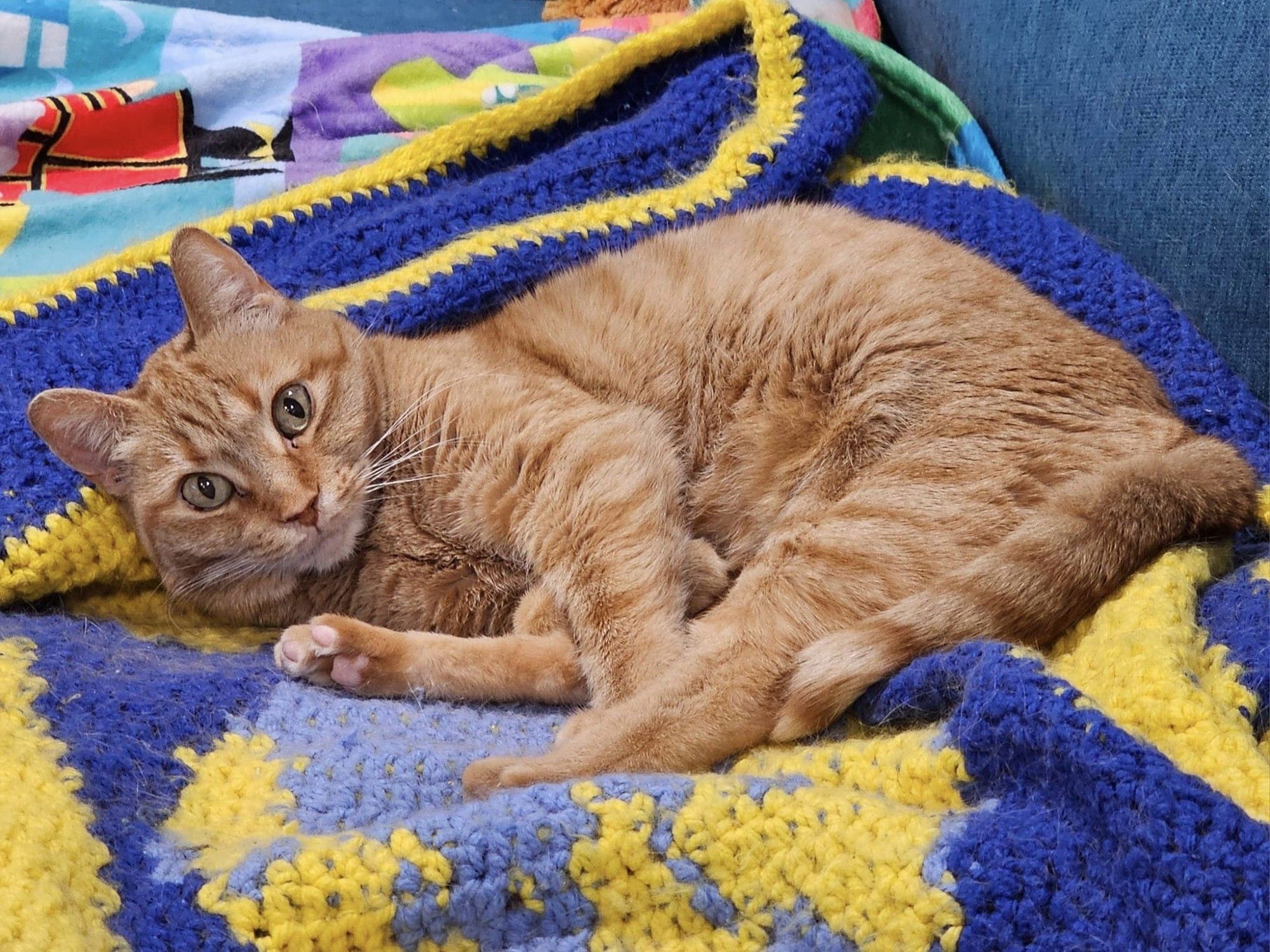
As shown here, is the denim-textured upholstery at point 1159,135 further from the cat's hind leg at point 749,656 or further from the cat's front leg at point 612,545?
the cat's front leg at point 612,545

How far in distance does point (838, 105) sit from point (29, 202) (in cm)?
172

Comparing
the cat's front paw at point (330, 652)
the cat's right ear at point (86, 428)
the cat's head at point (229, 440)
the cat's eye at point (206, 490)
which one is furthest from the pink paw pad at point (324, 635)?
the cat's right ear at point (86, 428)

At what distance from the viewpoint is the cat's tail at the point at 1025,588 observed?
4.06 feet

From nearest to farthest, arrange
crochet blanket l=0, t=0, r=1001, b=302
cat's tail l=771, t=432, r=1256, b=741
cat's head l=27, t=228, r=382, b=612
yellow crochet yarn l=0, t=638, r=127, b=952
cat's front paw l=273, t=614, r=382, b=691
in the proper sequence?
yellow crochet yarn l=0, t=638, r=127, b=952 → cat's tail l=771, t=432, r=1256, b=741 → cat's front paw l=273, t=614, r=382, b=691 → cat's head l=27, t=228, r=382, b=612 → crochet blanket l=0, t=0, r=1001, b=302

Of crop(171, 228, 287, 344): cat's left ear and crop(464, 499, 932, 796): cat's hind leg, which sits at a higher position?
crop(171, 228, 287, 344): cat's left ear

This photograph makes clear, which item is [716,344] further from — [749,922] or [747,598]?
[749,922]

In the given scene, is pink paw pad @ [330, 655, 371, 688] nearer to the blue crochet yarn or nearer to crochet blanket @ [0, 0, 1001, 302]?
the blue crochet yarn

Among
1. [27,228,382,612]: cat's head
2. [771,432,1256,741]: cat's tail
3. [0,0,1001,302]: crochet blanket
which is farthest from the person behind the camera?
[0,0,1001,302]: crochet blanket

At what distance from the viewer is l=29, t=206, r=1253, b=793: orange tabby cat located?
1.31m

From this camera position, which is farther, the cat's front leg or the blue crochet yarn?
the cat's front leg

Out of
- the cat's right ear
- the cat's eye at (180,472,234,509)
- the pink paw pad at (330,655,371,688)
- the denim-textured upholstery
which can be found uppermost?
the denim-textured upholstery

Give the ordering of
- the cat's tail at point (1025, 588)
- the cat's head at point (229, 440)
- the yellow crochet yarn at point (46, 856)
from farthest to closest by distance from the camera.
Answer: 1. the cat's head at point (229, 440)
2. the cat's tail at point (1025, 588)
3. the yellow crochet yarn at point (46, 856)

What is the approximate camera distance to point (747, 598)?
1446 millimetres

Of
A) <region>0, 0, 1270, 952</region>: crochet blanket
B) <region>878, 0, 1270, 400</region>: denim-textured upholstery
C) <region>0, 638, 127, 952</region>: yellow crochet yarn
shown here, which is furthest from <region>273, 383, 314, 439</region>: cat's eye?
<region>878, 0, 1270, 400</region>: denim-textured upholstery
